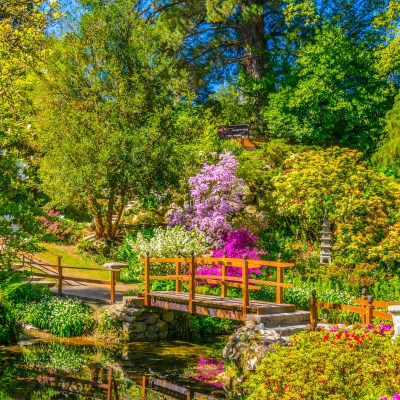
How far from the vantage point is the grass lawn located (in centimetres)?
2364

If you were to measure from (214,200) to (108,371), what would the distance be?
9.95 m

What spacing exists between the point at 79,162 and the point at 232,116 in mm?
11667

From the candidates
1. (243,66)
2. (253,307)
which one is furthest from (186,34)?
(253,307)

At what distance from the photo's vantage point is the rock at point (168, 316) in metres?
17.3

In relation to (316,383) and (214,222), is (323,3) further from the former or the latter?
(316,383)

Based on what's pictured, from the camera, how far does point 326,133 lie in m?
28.1

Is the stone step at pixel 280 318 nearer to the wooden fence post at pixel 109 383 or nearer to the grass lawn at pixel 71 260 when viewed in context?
the wooden fence post at pixel 109 383

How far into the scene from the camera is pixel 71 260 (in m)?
25.0

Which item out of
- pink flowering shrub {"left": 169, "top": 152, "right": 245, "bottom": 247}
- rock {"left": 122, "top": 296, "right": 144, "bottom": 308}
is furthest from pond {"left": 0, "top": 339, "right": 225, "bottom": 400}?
pink flowering shrub {"left": 169, "top": 152, "right": 245, "bottom": 247}

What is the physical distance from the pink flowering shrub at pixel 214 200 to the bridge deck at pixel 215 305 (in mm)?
5607

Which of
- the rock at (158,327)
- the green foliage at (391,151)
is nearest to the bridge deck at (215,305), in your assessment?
the rock at (158,327)

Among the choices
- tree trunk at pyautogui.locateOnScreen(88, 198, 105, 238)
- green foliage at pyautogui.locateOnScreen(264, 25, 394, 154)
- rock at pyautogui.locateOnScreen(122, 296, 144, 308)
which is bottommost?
rock at pyautogui.locateOnScreen(122, 296, 144, 308)

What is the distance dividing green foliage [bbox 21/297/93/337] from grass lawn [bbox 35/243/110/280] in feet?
18.9

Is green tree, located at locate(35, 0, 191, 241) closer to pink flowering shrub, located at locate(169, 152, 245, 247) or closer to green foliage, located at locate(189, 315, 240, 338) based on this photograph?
pink flowering shrub, located at locate(169, 152, 245, 247)
